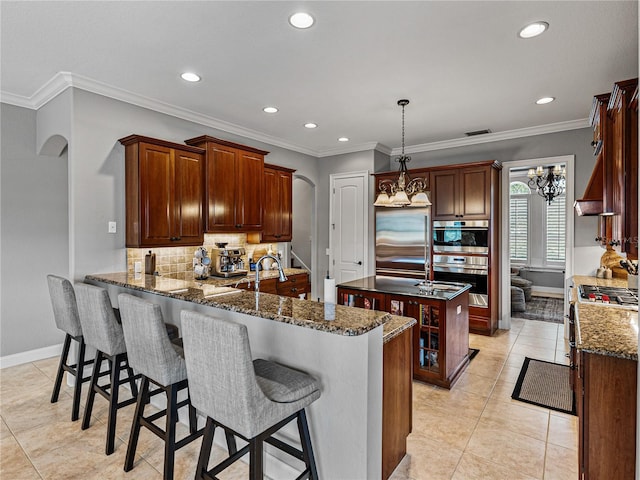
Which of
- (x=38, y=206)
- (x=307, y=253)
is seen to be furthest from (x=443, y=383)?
(x=307, y=253)

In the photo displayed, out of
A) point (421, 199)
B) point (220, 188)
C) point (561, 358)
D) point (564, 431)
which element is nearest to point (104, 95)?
point (220, 188)

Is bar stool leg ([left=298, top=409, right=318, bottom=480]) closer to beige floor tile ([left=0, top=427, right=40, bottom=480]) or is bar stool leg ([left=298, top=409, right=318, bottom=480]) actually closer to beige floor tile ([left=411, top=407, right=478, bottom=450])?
beige floor tile ([left=411, top=407, right=478, bottom=450])

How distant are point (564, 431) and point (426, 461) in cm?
113

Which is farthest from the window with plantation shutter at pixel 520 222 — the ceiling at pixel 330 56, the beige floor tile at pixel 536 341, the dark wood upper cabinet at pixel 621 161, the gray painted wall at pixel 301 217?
the dark wood upper cabinet at pixel 621 161

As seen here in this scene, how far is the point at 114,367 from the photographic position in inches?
95.7

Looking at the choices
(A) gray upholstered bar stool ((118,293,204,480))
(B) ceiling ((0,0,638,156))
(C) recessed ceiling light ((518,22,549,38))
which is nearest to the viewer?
(A) gray upholstered bar stool ((118,293,204,480))

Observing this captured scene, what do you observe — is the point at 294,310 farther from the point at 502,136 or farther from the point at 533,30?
the point at 502,136

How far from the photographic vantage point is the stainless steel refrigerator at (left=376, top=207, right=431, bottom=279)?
17.1ft

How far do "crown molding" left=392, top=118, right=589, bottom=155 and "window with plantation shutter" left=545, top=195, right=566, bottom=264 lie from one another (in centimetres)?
403

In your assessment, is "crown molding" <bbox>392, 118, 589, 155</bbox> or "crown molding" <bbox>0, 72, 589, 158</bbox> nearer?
"crown molding" <bbox>0, 72, 589, 158</bbox>

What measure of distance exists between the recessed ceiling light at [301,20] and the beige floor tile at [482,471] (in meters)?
2.99

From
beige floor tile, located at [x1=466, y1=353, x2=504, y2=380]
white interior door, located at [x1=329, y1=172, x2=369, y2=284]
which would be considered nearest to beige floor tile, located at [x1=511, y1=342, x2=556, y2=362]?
beige floor tile, located at [x1=466, y1=353, x2=504, y2=380]

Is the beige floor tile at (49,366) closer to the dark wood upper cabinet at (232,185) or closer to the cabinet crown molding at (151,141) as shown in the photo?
the dark wood upper cabinet at (232,185)

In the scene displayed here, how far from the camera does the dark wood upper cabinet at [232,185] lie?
4.11m
